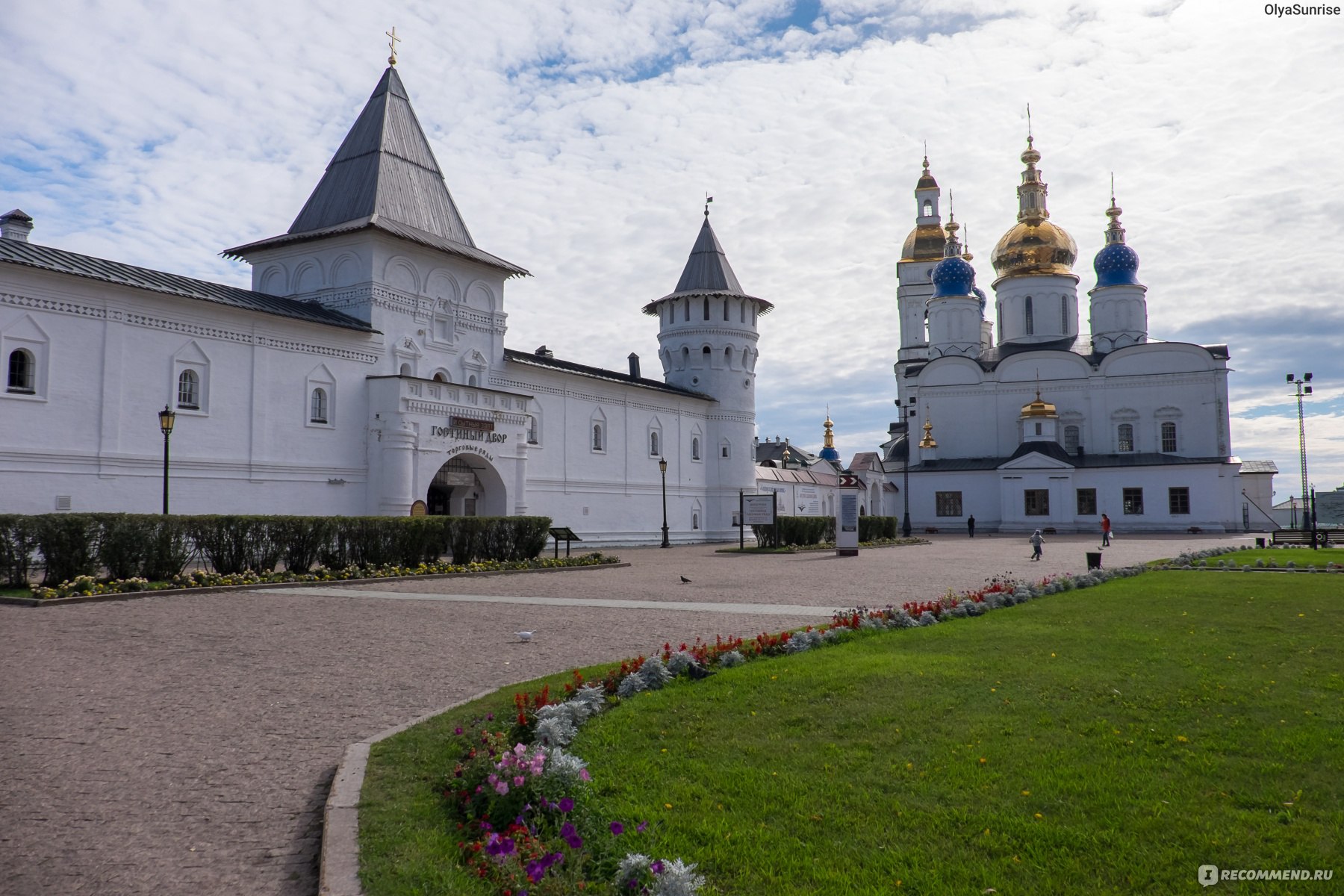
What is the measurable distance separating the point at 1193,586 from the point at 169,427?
18495 mm

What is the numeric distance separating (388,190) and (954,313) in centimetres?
4210

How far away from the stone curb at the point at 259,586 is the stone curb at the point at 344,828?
10.0 metres

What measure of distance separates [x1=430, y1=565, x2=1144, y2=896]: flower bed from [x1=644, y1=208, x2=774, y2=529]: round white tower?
36.7 metres

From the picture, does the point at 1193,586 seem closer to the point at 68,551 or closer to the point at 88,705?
the point at 88,705

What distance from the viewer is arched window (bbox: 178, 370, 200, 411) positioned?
76.4ft

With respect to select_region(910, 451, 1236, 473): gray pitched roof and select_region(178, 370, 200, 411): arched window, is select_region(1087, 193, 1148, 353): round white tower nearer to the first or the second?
select_region(910, 451, 1236, 473): gray pitched roof

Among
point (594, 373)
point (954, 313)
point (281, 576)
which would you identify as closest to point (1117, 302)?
point (954, 313)

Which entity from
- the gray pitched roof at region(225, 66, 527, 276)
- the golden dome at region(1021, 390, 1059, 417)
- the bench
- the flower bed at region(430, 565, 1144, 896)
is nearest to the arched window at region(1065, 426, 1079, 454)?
the golden dome at region(1021, 390, 1059, 417)

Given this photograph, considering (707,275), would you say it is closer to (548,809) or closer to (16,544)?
(16,544)

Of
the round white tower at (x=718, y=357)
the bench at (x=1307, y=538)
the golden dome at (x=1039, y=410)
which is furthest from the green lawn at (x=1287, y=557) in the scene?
the golden dome at (x=1039, y=410)

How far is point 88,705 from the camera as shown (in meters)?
6.84

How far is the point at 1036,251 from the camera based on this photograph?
60750mm

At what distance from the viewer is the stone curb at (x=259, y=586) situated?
43.1ft

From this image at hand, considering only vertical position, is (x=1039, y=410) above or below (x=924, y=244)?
below
